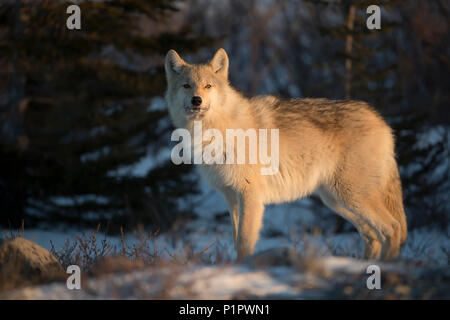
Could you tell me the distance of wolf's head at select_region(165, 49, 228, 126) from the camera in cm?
472

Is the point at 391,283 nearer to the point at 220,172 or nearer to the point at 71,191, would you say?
the point at 220,172

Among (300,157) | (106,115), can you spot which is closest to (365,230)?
(300,157)

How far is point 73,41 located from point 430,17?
1051 cm

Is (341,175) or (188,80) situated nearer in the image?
(188,80)

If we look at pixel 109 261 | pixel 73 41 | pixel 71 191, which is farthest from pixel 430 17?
pixel 109 261

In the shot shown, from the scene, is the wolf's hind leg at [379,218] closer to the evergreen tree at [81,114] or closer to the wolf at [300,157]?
the wolf at [300,157]

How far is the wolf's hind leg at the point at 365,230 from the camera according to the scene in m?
5.16

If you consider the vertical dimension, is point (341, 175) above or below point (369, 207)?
above

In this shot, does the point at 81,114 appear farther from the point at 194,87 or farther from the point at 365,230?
the point at 365,230

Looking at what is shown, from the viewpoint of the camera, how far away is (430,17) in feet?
42.1

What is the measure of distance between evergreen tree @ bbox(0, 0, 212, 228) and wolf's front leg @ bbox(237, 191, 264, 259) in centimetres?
517

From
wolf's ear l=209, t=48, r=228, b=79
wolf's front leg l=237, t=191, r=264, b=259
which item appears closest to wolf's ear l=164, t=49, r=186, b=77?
wolf's ear l=209, t=48, r=228, b=79
